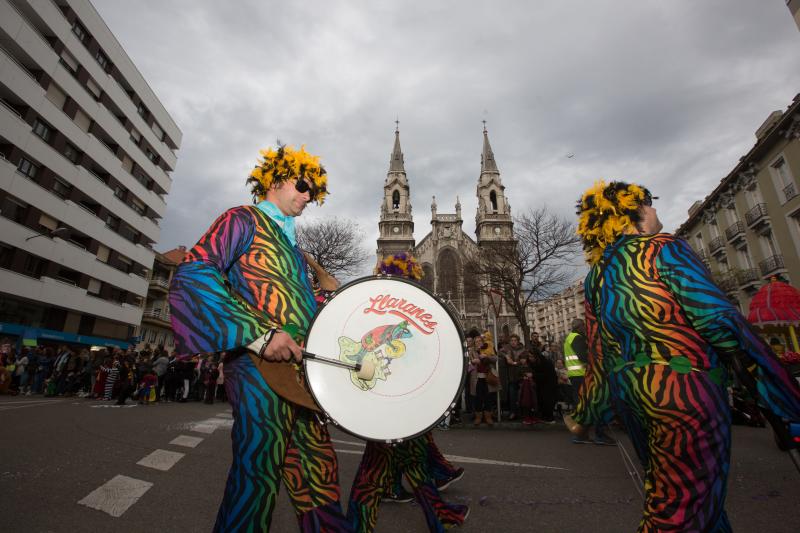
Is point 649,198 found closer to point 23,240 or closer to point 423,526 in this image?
point 423,526

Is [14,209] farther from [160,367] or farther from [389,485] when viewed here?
[389,485]

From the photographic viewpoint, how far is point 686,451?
4.94ft

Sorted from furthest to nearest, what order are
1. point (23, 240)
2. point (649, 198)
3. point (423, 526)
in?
point (23, 240) < point (423, 526) < point (649, 198)

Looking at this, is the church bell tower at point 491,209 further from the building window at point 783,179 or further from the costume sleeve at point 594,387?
the costume sleeve at point 594,387

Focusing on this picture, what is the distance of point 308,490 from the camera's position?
5.43ft

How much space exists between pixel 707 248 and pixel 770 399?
3223 centimetres

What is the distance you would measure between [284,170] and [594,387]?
209 cm

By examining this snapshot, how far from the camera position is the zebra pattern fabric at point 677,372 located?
149 centimetres

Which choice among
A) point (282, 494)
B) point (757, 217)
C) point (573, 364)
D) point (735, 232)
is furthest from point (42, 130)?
point (735, 232)

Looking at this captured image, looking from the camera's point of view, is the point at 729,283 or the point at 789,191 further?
the point at 729,283

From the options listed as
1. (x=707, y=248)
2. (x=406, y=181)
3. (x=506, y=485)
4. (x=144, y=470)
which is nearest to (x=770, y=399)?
(x=506, y=485)

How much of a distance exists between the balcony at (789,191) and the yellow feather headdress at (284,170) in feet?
83.7

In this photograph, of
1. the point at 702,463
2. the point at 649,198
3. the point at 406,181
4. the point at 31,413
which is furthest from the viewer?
the point at 406,181

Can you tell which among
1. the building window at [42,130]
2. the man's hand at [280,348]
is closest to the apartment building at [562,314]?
the building window at [42,130]
